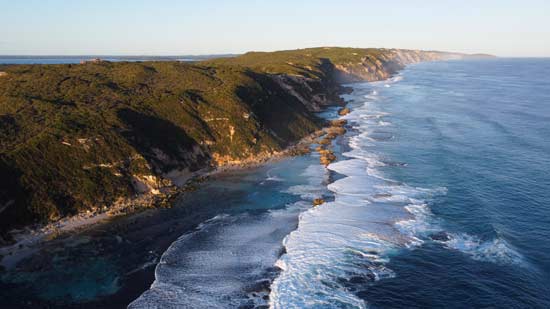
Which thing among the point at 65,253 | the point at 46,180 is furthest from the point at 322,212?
the point at 46,180

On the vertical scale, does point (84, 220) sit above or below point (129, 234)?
above

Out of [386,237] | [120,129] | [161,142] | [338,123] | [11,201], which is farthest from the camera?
[338,123]

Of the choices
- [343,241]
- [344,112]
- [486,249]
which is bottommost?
[343,241]

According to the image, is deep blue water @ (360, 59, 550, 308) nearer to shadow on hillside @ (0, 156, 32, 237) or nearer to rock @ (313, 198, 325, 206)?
rock @ (313, 198, 325, 206)

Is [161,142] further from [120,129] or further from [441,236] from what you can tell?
[441,236]

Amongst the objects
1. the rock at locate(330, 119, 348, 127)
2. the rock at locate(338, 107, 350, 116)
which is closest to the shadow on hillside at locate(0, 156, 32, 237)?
the rock at locate(330, 119, 348, 127)

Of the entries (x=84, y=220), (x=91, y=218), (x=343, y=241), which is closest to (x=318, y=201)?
(x=343, y=241)
